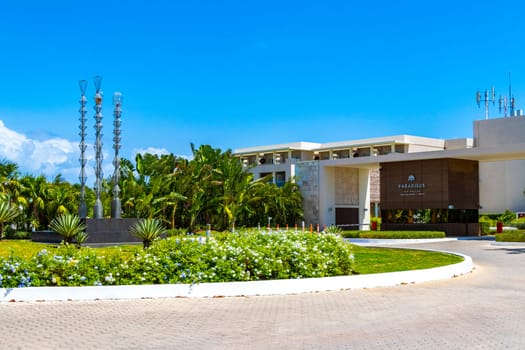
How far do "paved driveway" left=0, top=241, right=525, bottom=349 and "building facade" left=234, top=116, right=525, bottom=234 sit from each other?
25.4 m

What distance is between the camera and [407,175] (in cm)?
3956

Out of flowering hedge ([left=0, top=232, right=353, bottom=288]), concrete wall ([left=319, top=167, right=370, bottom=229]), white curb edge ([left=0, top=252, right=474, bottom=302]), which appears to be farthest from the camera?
concrete wall ([left=319, top=167, right=370, bottom=229])

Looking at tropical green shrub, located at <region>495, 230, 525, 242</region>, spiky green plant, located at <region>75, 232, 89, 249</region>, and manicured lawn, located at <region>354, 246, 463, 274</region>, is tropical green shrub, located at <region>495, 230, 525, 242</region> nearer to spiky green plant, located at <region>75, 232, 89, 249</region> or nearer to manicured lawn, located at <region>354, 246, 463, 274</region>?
manicured lawn, located at <region>354, 246, 463, 274</region>

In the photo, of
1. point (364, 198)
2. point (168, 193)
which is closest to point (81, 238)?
point (168, 193)

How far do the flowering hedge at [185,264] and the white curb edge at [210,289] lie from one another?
0.30 meters

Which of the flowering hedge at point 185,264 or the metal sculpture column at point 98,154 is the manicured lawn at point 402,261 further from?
the metal sculpture column at point 98,154

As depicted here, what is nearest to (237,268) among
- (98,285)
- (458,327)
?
(98,285)

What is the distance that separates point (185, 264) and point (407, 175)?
95.5 feet

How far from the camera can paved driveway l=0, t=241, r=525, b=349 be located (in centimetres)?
790

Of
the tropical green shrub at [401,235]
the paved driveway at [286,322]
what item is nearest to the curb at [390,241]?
the tropical green shrub at [401,235]

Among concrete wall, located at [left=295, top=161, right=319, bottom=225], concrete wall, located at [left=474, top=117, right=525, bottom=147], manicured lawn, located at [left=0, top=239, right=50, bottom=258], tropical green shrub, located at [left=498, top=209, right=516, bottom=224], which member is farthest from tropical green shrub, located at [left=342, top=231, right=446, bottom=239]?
tropical green shrub, located at [left=498, top=209, right=516, bottom=224]

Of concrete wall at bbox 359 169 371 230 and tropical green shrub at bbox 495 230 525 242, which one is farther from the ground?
concrete wall at bbox 359 169 371 230

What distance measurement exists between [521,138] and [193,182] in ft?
109

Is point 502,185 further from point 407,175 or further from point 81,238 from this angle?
point 81,238
